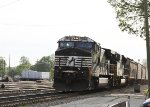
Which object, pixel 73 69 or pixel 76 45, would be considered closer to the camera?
pixel 73 69

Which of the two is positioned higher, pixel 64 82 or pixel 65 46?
pixel 65 46

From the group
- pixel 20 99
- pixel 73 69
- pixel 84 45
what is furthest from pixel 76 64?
pixel 20 99

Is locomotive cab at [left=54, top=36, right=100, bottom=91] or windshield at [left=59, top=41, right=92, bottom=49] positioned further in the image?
windshield at [left=59, top=41, right=92, bottom=49]

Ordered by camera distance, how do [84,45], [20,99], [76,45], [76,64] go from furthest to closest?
1. [84,45]
2. [76,45]
3. [76,64]
4. [20,99]

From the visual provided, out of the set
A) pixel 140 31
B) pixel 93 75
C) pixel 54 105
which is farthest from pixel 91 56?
pixel 54 105

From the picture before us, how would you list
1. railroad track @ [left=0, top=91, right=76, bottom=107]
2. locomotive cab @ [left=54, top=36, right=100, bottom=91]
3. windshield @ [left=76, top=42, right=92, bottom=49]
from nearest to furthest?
railroad track @ [left=0, top=91, right=76, bottom=107] → locomotive cab @ [left=54, top=36, right=100, bottom=91] → windshield @ [left=76, top=42, right=92, bottom=49]

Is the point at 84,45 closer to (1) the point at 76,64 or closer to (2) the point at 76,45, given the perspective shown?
(2) the point at 76,45

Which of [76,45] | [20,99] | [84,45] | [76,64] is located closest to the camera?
[20,99]

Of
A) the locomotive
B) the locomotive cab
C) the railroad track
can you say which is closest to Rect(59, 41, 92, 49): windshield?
the locomotive

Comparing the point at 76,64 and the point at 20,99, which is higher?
the point at 76,64

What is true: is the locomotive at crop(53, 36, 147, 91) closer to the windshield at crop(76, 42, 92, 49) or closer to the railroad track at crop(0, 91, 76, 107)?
the windshield at crop(76, 42, 92, 49)

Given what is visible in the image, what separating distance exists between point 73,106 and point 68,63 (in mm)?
11426

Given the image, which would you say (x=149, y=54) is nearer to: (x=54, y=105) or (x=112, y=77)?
(x=54, y=105)

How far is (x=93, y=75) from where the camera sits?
35906 mm
